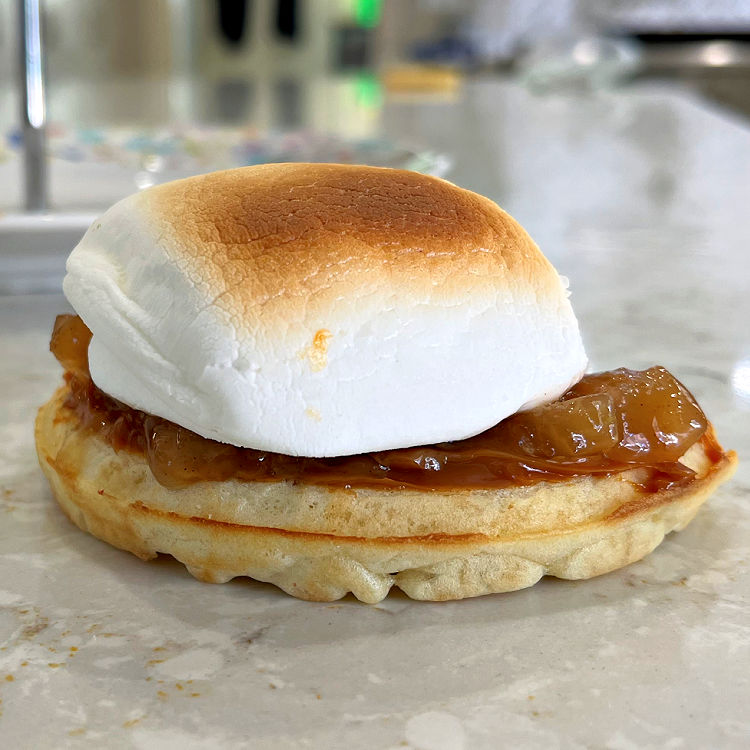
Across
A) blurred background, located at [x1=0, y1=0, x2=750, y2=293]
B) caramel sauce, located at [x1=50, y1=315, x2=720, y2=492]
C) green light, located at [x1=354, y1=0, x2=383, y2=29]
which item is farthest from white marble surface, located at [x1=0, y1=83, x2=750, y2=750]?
green light, located at [x1=354, y1=0, x2=383, y2=29]

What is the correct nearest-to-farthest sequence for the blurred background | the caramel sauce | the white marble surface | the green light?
the white marble surface < the caramel sauce < the blurred background < the green light

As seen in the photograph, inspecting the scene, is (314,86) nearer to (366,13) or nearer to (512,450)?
(366,13)

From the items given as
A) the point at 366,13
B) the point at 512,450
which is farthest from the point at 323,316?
the point at 366,13

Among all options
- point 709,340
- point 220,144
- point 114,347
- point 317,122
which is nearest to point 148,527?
point 114,347

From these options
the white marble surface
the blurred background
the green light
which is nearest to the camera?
the white marble surface

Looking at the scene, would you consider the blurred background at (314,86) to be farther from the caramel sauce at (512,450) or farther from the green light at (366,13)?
the caramel sauce at (512,450)

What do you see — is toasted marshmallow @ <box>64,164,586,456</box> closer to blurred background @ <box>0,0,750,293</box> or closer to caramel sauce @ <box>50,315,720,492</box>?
caramel sauce @ <box>50,315,720,492</box>
